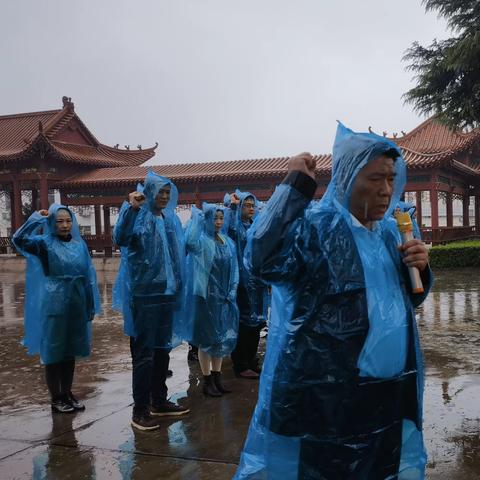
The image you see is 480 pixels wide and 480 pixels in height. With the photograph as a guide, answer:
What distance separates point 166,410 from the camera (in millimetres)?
4129

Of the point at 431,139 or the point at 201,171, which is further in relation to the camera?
the point at 431,139

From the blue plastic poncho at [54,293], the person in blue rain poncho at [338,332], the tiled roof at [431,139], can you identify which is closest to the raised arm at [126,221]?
the blue plastic poncho at [54,293]

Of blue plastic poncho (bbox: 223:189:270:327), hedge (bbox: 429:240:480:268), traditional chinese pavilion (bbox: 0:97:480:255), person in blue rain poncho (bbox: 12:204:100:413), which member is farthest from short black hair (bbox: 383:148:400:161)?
traditional chinese pavilion (bbox: 0:97:480:255)

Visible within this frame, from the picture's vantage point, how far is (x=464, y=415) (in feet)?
12.7

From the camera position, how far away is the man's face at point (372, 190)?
196cm

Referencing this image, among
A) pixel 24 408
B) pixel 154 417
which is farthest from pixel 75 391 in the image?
pixel 154 417

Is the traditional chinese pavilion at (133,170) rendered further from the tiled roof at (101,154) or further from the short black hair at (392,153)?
the short black hair at (392,153)

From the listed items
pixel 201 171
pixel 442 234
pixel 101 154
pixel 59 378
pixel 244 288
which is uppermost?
pixel 101 154

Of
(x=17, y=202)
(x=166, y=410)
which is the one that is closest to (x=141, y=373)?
(x=166, y=410)

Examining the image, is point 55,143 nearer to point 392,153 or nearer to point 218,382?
point 218,382

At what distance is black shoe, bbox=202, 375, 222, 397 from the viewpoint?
457 centimetres

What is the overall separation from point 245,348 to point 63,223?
6.43 ft

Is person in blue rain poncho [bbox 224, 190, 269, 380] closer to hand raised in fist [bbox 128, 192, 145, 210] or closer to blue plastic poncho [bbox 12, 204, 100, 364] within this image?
blue plastic poncho [bbox 12, 204, 100, 364]

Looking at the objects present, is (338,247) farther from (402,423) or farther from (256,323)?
(256,323)
